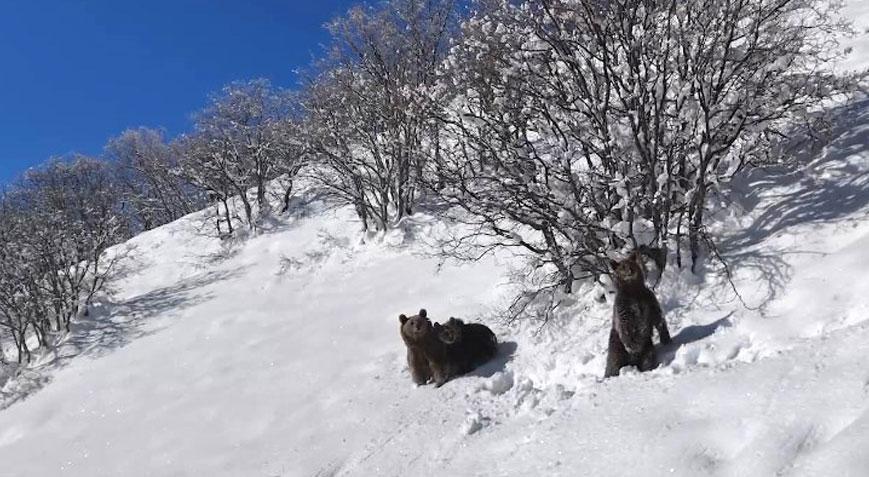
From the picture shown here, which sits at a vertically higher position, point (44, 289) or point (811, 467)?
point (44, 289)

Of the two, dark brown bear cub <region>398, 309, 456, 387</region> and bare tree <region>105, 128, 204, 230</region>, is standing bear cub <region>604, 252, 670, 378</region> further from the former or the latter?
bare tree <region>105, 128, 204, 230</region>

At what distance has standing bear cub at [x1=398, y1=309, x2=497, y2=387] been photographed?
7.15m

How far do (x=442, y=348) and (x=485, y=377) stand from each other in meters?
0.63

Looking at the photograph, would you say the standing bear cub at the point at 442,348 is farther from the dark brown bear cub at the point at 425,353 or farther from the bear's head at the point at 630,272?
the bear's head at the point at 630,272

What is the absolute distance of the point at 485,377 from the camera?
6871 millimetres

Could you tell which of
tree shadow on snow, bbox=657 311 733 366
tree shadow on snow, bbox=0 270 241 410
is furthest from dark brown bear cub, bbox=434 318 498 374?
tree shadow on snow, bbox=0 270 241 410

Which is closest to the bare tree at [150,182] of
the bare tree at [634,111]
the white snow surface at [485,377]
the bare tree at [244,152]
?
the bare tree at [244,152]

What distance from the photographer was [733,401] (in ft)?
12.2

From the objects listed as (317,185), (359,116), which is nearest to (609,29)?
(359,116)

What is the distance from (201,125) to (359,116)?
10580mm

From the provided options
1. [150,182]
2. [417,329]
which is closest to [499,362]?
[417,329]

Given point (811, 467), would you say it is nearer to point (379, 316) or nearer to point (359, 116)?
point (379, 316)

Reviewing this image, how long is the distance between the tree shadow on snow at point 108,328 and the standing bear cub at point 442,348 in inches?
364

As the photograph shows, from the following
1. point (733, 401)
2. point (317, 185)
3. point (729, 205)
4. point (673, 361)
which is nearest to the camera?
point (733, 401)
